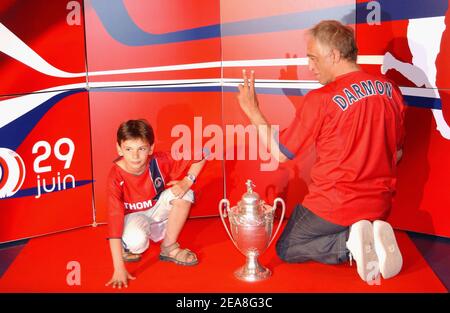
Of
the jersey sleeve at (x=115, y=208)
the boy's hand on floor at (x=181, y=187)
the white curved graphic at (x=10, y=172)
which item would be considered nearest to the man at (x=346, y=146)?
the boy's hand on floor at (x=181, y=187)

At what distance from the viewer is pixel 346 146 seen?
10.3ft

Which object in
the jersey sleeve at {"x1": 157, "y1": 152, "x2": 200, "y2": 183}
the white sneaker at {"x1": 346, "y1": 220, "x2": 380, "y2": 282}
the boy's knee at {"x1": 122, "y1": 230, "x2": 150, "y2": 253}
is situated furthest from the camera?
the jersey sleeve at {"x1": 157, "y1": 152, "x2": 200, "y2": 183}

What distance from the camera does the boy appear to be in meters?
3.26

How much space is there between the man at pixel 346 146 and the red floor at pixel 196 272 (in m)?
0.12

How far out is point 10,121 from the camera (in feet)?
12.2

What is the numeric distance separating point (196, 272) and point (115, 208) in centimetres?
57

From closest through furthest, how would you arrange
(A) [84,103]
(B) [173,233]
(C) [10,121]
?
(B) [173,233] < (C) [10,121] < (A) [84,103]

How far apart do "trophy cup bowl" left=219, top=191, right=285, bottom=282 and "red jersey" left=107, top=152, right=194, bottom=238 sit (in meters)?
0.49

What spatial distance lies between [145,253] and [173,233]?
0.26m

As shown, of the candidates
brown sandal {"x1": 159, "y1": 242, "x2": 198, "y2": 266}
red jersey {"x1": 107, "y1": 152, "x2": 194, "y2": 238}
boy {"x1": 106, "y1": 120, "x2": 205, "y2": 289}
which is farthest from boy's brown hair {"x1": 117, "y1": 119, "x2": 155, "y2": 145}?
brown sandal {"x1": 159, "y1": 242, "x2": 198, "y2": 266}

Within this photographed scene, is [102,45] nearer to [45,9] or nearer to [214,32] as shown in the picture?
[45,9]

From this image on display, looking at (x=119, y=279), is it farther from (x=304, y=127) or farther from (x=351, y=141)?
(x=351, y=141)

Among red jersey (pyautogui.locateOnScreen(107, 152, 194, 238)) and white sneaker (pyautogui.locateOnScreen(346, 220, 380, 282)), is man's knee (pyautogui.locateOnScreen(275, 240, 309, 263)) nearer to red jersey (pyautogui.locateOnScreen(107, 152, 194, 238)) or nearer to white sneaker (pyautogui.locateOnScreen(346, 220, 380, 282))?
white sneaker (pyautogui.locateOnScreen(346, 220, 380, 282))
